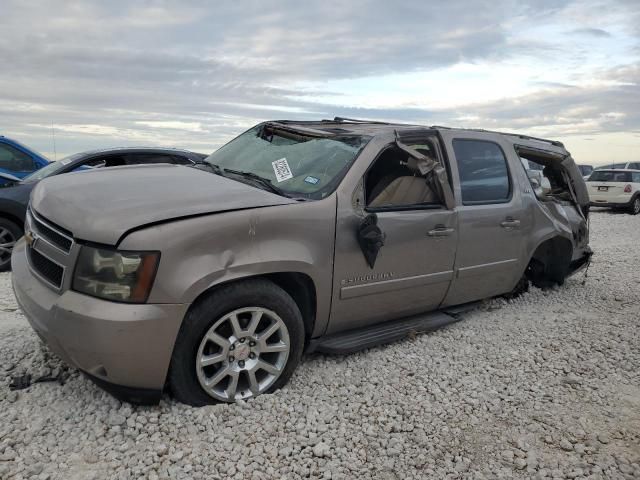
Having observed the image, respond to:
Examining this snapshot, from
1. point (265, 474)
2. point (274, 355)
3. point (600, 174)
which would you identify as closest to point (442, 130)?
point (274, 355)

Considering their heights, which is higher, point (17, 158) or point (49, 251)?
point (49, 251)

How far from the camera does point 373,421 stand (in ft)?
10.2

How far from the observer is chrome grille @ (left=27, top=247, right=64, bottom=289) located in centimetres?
295

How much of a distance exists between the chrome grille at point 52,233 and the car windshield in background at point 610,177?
60.5ft

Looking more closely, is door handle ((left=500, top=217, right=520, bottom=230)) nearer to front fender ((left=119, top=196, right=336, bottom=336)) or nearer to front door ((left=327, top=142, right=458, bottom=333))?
front door ((left=327, top=142, right=458, bottom=333))

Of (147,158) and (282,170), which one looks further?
(147,158)

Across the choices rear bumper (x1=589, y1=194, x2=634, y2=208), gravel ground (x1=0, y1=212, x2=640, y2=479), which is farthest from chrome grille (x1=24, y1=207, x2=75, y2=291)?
rear bumper (x1=589, y1=194, x2=634, y2=208)

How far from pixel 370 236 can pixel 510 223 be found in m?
1.90

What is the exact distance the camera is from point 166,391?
3186 mm

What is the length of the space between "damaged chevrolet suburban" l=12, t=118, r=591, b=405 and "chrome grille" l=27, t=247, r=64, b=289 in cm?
2

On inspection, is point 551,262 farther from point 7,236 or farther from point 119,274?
point 7,236

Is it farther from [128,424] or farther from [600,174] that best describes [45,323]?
[600,174]

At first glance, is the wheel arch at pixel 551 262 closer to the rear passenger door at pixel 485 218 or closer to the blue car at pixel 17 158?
the rear passenger door at pixel 485 218

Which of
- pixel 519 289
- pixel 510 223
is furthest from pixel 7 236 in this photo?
pixel 519 289
